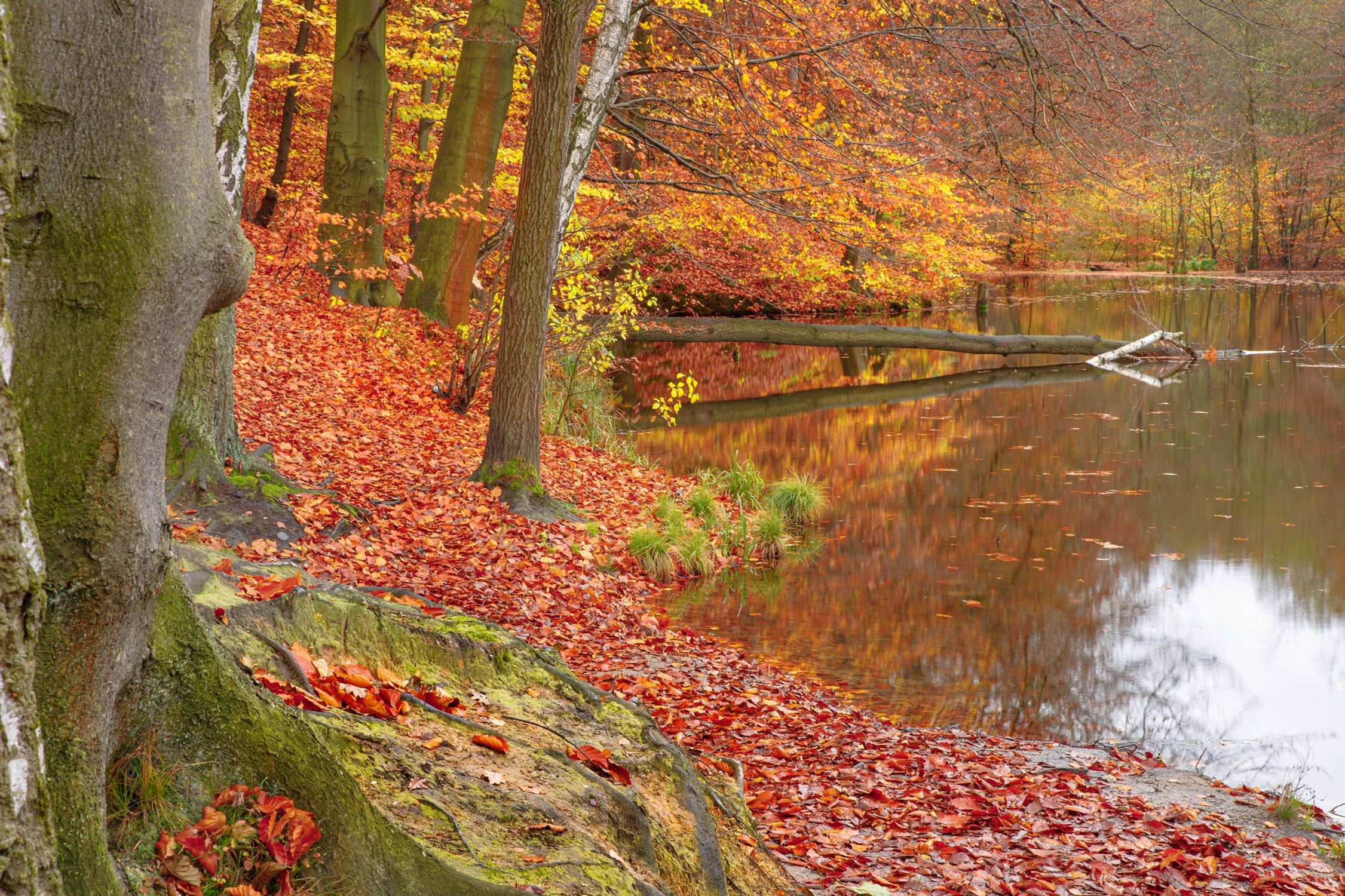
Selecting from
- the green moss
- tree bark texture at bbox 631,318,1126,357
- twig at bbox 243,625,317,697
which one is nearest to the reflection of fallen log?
tree bark texture at bbox 631,318,1126,357

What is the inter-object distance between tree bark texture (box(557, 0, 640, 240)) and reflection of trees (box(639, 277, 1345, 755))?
3.74m

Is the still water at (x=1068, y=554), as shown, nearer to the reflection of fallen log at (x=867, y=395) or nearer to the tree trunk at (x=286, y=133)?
the reflection of fallen log at (x=867, y=395)

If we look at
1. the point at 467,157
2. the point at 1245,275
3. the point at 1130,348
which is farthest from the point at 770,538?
the point at 1245,275

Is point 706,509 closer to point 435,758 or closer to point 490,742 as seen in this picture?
Result: point 490,742

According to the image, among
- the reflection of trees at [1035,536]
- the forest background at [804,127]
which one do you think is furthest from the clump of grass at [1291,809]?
the forest background at [804,127]

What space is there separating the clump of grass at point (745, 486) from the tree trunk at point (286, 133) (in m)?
10.2

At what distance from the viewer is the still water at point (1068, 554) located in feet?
23.2

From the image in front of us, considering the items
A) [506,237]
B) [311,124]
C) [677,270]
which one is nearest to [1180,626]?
[506,237]

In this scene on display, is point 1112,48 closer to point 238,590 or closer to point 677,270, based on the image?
point 238,590

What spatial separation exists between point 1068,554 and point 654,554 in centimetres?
427

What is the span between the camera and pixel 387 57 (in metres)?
15.4

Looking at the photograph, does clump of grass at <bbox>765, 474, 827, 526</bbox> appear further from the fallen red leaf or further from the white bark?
the white bark

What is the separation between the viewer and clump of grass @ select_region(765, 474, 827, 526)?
11.3 metres

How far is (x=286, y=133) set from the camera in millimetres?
18781
